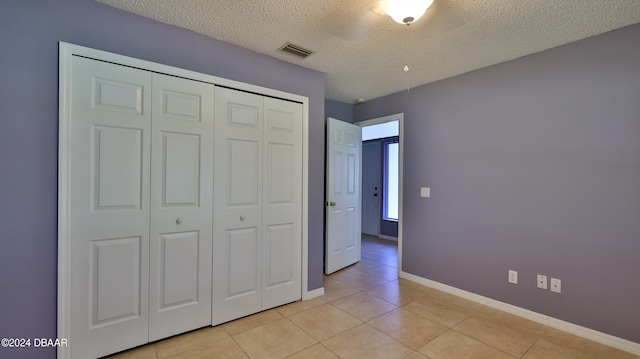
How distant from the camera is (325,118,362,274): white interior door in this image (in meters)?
3.57

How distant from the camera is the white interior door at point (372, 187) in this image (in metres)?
6.02

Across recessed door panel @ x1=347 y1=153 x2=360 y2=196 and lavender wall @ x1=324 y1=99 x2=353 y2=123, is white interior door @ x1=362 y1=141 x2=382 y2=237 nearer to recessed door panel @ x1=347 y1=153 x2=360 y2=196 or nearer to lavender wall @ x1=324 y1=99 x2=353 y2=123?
lavender wall @ x1=324 y1=99 x2=353 y2=123

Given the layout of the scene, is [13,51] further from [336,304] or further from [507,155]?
[507,155]

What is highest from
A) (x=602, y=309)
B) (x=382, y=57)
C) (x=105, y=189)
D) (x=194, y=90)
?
(x=382, y=57)

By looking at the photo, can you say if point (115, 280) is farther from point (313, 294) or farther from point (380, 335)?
point (380, 335)

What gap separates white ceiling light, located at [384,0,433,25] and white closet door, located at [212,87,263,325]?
1.34m

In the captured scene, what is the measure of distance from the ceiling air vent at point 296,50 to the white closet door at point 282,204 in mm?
462

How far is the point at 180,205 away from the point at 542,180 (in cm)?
314

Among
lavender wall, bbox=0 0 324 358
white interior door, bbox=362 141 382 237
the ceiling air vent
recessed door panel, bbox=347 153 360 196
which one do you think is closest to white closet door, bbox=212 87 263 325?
the ceiling air vent

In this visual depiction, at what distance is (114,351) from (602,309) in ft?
12.1

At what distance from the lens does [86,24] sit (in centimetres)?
181

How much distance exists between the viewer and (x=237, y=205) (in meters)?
2.41

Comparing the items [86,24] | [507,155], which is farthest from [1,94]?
[507,155]

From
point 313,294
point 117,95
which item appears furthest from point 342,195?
point 117,95
